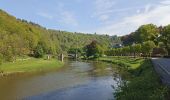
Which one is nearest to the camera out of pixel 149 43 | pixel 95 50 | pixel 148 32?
pixel 149 43

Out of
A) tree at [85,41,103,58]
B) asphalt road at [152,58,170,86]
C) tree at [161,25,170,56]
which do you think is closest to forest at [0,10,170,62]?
tree at [161,25,170,56]

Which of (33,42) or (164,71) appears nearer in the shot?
(164,71)

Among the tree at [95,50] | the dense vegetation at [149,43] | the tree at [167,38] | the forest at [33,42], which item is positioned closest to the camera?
the forest at [33,42]

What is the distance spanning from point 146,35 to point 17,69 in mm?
85001

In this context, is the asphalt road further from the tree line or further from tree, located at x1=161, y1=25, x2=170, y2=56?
tree, located at x1=161, y1=25, x2=170, y2=56

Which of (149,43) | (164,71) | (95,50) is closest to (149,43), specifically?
(149,43)

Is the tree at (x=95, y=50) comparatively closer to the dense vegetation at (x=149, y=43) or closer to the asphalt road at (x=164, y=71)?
the dense vegetation at (x=149, y=43)

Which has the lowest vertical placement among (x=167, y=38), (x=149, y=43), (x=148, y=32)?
(x=149, y=43)

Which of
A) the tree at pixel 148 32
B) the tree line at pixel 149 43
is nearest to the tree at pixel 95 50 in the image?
the tree line at pixel 149 43

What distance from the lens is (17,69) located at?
8062 cm

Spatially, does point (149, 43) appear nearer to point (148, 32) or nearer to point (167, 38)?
point (167, 38)

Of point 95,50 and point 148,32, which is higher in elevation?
point 148,32

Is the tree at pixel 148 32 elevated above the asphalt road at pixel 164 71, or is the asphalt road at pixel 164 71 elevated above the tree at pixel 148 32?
the tree at pixel 148 32

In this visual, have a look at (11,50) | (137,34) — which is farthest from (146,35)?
(11,50)
